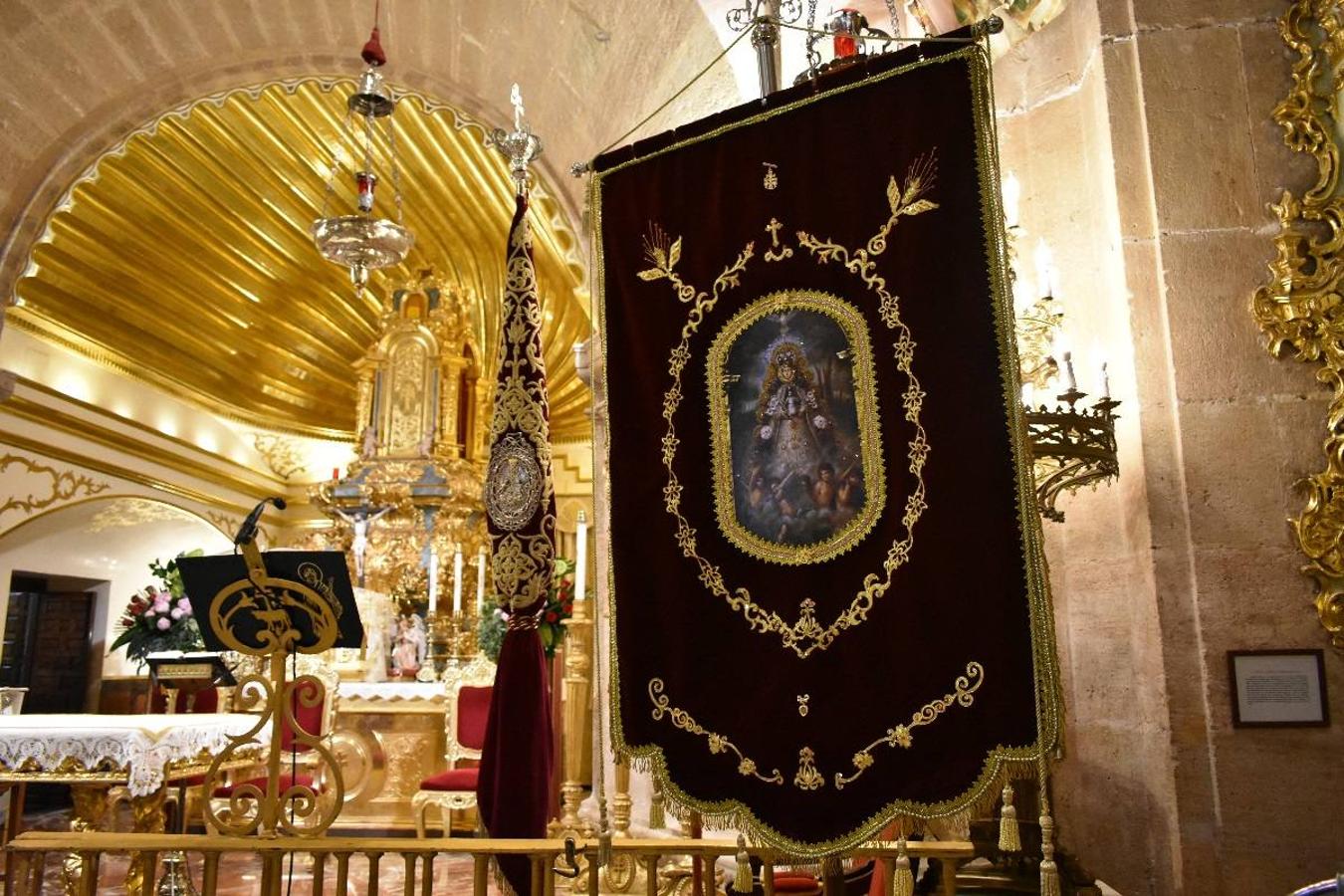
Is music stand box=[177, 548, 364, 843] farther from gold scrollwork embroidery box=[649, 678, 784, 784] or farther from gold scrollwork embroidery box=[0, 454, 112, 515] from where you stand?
gold scrollwork embroidery box=[0, 454, 112, 515]

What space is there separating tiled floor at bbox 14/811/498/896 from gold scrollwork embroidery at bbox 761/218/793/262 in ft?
12.1

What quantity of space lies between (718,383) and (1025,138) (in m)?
1.73

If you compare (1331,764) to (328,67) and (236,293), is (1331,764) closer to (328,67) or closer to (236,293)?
(328,67)

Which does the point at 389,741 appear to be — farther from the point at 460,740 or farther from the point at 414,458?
the point at 414,458

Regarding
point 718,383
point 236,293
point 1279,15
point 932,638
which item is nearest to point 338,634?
point 718,383

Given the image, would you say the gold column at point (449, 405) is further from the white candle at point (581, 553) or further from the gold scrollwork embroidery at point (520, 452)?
the gold scrollwork embroidery at point (520, 452)

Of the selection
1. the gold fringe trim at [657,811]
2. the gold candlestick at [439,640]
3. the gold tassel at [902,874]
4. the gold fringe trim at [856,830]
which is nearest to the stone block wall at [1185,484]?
the gold fringe trim at [856,830]

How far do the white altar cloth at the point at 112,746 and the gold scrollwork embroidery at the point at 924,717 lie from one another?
8.94ft

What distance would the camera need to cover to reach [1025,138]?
11.8ft

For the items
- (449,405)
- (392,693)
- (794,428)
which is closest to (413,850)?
(794,428)

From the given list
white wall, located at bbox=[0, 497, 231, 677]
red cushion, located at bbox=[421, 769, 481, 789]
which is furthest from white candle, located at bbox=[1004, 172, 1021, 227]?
white wall, located at bbox=[0, 497, 231, 677]

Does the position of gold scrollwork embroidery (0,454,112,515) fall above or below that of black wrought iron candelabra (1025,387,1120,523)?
above

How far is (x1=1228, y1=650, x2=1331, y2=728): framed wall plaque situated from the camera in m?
2.76

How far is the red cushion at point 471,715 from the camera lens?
20.8 feet
